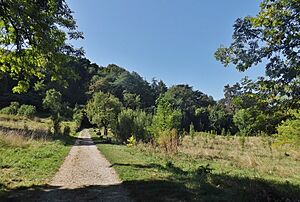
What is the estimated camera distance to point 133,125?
29906 mm

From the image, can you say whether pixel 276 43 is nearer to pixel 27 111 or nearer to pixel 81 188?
pixel 81 188

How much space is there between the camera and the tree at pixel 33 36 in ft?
23.4

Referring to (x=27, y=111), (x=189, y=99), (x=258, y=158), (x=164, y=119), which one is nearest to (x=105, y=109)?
(x=164, y=119)

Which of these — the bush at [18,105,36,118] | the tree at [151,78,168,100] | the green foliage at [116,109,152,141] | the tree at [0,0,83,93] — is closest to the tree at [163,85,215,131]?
the tree at [151,78,168,100]

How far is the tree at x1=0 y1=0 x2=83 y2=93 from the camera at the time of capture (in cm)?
713

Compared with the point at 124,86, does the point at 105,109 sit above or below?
below

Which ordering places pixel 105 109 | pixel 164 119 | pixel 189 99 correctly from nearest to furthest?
pixel 164 119
pixel 105 109
pixel 189 99

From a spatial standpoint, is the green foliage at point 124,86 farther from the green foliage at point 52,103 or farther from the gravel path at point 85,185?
the gravel path at point 85,185

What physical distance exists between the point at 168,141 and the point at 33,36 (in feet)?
48.3

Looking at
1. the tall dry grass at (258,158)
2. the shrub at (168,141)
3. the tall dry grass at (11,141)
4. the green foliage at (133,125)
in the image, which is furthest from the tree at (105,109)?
the tall dry grass at (11,141)

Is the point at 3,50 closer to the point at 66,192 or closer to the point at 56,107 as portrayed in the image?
the point at 66,192

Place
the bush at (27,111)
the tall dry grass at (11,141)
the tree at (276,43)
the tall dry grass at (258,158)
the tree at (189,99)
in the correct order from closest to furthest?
1. the tree at (276,43)
2. the tall dry grass at (258,158)
3. the tall dry grass at (11,141)
4. the bush at (27,111)
5. the tree at (189,99)

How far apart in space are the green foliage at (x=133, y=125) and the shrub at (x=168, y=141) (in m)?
7.28

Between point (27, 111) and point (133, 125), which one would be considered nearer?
point (133, 125)
